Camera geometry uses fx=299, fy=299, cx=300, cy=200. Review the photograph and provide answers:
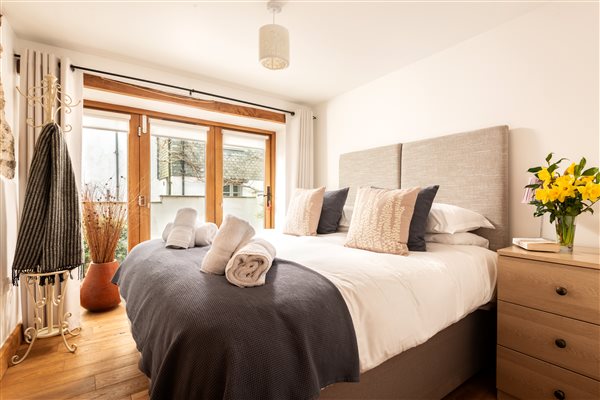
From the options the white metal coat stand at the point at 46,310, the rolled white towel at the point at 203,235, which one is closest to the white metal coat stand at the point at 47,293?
the white metal coat stand at the point at 46,310

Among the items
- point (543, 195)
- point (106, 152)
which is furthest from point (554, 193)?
point (106, 152)

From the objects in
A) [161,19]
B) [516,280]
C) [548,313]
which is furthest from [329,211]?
[161,19]

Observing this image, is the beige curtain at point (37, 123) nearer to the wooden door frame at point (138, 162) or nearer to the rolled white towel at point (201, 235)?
the wooden door frame at point (138, 162)

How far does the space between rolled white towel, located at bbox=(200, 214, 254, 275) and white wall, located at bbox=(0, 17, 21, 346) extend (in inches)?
63.2

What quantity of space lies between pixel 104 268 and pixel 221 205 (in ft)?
4.81

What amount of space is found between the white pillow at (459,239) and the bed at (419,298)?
78 millimetres

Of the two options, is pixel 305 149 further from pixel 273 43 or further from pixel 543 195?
pixel 543 195

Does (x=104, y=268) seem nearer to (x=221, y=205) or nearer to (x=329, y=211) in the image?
(x=221, y=205)

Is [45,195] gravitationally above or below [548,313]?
above

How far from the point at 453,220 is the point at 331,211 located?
1.01 metres

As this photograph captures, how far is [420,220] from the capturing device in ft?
6.10

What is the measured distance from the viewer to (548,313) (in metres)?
1.42

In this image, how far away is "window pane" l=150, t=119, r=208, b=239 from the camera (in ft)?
11.2

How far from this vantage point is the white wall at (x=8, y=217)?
1.92 meters
